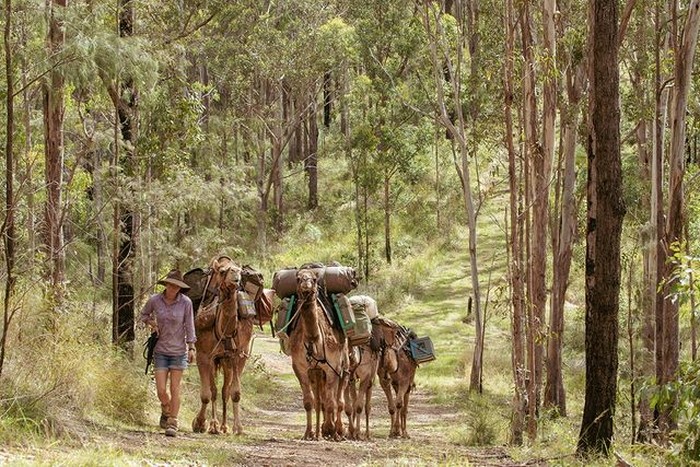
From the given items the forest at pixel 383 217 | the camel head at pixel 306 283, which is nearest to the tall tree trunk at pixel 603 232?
the forest at pixel 383 217

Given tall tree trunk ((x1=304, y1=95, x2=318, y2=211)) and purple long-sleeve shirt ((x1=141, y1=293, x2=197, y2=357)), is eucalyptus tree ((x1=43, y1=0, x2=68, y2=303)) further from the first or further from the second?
tall tree trunk ((x1=304, y1=95, x2=318, y2=211))

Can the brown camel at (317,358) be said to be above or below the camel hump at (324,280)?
below

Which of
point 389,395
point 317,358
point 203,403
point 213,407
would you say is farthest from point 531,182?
point 203,403

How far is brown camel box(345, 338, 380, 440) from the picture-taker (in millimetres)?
16634

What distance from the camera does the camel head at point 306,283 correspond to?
1437 centimetres

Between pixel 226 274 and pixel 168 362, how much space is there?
5.36 ft

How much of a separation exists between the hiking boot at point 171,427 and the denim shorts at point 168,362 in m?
0.64

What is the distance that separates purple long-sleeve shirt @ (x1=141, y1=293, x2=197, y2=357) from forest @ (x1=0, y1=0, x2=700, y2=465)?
3.45 ft

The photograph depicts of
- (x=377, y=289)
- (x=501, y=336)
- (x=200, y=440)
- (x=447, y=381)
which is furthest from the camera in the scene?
(x=377, y=289)

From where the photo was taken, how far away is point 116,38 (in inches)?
527

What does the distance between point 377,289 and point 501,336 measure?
6953 mm

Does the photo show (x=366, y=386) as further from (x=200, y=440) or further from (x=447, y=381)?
(x=447, y=381)

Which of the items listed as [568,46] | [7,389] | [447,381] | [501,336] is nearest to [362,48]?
[501,336]

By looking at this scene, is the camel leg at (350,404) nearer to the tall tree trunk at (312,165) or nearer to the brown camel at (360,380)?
the brown camel at (360,380)
